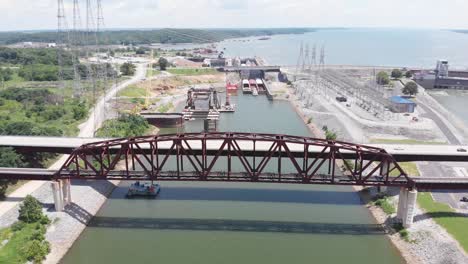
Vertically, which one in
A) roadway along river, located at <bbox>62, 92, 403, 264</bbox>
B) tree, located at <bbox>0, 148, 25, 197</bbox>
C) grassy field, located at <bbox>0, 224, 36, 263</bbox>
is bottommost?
roadway along river, located at <bbox>62, 92, 403, 264</bbox>

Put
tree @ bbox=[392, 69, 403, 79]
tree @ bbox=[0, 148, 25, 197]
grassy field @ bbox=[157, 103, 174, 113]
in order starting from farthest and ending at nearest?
1. tree @ bbox=[392, 69, 403, 79]
2. grassy field @ bbox=[157, 103, 174, 113]
3. tree @ bbox=[0, 148, 25, 197]

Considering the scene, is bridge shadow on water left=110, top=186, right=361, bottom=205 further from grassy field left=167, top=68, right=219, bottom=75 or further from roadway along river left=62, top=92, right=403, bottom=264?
grassy field left=167, top=68, right=219, bottom=75

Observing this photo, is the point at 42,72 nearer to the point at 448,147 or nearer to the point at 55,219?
the point at 55,219

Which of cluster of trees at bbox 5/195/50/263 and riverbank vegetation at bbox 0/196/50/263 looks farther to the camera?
cluster of trees at bbox 5/195/50/263

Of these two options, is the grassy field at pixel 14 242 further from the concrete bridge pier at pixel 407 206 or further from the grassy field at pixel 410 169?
the grassy field at pixel 410 169

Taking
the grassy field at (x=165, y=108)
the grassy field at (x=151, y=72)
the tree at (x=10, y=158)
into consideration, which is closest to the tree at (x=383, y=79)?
the grassy field at (x=165, y=108)

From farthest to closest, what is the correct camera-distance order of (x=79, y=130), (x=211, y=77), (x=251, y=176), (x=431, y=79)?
(x=211, y=77), (x=431, y=79), (x=79, y=130), (x=251, y=176)

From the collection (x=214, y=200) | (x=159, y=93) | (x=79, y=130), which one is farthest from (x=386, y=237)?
(x=159, y=93)

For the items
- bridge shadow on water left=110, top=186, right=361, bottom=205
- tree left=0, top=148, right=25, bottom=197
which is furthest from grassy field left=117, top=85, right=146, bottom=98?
bridge shadow on water left=110, top=186, right=361, bottom=205
